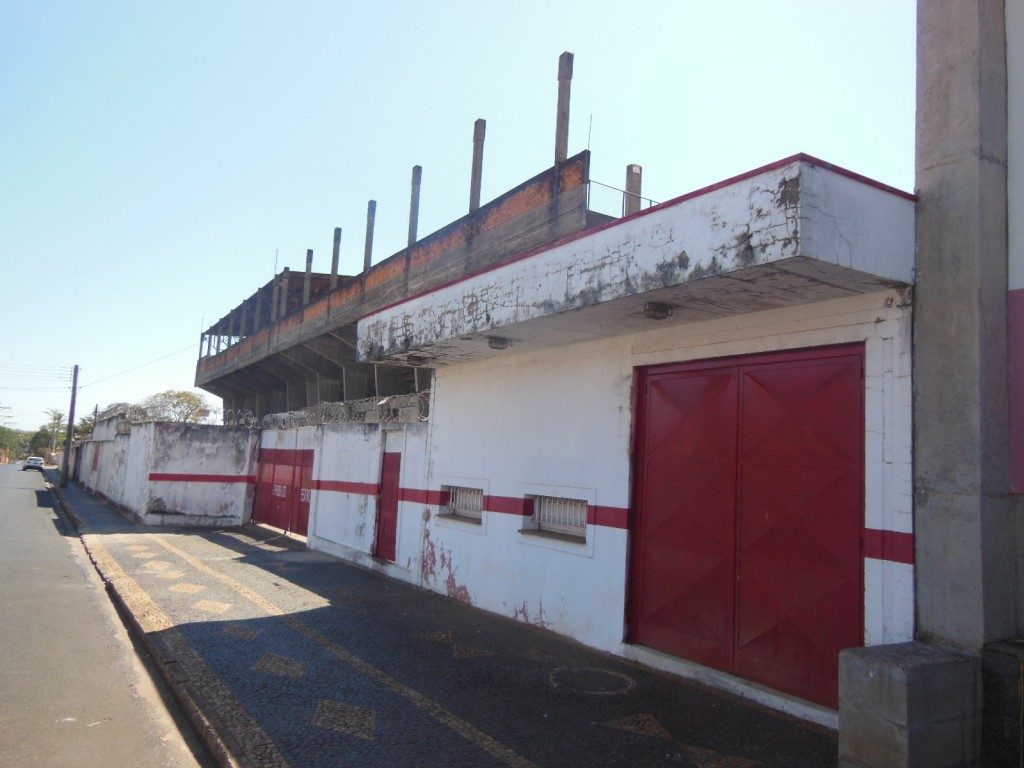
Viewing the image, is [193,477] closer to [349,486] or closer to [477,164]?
[349,486]

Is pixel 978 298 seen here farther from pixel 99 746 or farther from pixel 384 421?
pixel 384 421

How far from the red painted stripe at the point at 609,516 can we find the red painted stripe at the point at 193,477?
14164mm

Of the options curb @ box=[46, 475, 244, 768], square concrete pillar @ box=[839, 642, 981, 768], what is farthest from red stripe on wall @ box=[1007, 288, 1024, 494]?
curb @ box=[46, 475, 244, 768]

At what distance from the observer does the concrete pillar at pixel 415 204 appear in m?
19.4

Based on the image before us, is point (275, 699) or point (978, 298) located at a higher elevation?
point (978, 298)

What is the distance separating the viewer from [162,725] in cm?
509

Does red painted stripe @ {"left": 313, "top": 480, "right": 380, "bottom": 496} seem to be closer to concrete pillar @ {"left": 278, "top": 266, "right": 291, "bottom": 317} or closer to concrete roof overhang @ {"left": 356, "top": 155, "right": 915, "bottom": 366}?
concrete roof overhang @ {"left": 356, "top": 155, "right": 915, "bottom": 366}

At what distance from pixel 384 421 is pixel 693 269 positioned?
8.00m

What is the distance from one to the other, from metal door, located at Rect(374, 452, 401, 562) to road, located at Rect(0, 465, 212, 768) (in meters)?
3.98

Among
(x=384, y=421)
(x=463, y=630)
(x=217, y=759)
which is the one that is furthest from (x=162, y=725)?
(x=384, y=421)

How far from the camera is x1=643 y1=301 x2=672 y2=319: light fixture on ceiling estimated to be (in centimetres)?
565

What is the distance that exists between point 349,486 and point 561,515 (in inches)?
243

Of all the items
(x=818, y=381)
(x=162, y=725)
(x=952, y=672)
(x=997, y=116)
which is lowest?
(x=162, y=725)

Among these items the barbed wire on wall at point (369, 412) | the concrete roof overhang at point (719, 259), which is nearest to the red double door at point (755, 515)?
the concrete roof overhang at point (719, 259)
